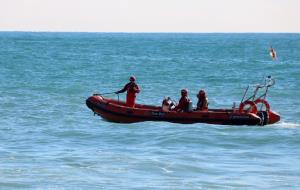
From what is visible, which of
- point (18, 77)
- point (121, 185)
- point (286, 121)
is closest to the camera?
point (121, 185)

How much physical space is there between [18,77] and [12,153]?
25487 millimetres

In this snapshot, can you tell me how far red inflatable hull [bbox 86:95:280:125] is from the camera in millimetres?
23375

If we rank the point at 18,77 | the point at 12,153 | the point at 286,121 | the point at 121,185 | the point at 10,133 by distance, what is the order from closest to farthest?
the point at 121,185 < the point at 12,153 < the point at 10,133 < the point at 286,121 < the point at 18,77

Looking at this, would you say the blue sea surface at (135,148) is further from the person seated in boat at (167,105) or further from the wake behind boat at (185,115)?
the person seated in boat at (167,105)

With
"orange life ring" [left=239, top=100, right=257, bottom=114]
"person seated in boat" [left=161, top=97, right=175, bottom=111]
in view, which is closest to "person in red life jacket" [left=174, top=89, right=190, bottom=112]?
"person seated in boat" [left=161, top=97, right=175, bottom=111]

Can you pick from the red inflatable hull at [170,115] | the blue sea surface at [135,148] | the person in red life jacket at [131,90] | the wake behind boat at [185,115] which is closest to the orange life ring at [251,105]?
the wake behind boat at [185,115]

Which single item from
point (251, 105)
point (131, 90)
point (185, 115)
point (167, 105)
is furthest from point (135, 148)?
point (251, 105)

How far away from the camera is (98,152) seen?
18703mm

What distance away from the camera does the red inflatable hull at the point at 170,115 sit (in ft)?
76.7

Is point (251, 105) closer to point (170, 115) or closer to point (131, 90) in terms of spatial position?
point (170, 115)

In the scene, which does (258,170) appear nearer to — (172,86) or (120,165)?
(120,165)

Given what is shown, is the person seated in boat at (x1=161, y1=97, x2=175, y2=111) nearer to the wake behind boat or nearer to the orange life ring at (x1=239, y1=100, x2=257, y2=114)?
the wake behind boat

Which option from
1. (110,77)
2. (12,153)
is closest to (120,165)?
(12,153)

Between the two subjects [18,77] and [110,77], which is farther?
[110,77]
